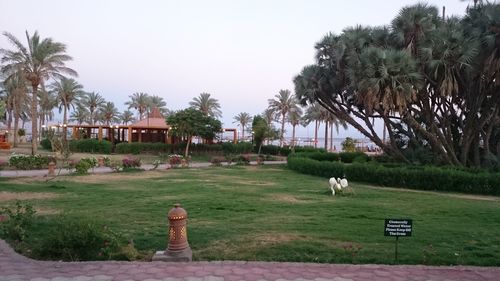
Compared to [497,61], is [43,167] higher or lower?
lower

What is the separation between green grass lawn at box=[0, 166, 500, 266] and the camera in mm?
7262

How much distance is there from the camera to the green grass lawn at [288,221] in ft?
23.8

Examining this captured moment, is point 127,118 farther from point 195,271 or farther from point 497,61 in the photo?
point 195,271

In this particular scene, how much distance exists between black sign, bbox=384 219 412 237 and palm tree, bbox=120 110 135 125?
8595 centimetres

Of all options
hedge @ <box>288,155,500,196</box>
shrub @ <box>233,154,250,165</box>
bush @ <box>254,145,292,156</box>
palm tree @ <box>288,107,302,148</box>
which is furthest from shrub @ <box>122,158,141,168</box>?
palm tree @ <box>288,107,302,148</box>

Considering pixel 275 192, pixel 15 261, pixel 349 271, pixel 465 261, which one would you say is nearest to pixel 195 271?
pixel 349 271

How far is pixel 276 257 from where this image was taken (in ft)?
22.7

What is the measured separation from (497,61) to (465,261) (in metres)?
17.8

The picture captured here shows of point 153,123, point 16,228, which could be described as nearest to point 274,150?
point 153,123

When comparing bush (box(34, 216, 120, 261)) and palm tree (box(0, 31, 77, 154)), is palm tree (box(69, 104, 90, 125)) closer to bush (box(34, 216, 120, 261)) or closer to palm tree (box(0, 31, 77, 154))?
palm tree (box(0, 31, 77, 154))

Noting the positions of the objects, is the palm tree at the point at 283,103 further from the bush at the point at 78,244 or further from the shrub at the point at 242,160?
the bush at the point at 78,244

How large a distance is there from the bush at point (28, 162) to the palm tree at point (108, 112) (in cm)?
5439

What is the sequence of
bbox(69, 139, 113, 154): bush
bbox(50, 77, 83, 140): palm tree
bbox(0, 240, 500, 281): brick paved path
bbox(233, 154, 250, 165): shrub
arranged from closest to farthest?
1. bbox(0, 240, 500, 281): brick paved path
2. bbox(233, 154, 250, 165): shrub
3. bbox(69, 139, 113, 154): bush
4. bbox(50, 77, 83, 140): palm tree

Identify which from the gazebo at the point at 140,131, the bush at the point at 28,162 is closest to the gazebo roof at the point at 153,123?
the gazebo at the point at 140,131
